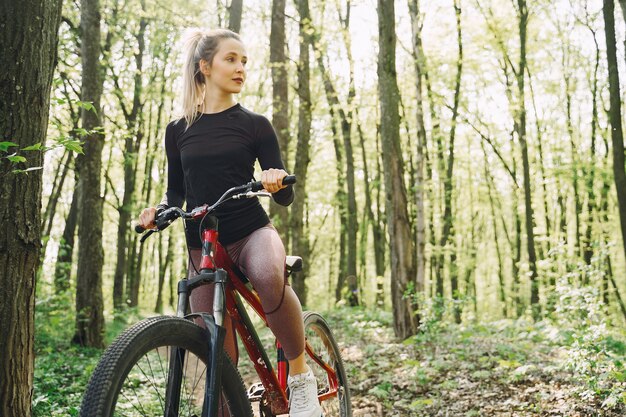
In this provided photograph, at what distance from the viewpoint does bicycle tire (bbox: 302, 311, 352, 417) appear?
3.93 meters

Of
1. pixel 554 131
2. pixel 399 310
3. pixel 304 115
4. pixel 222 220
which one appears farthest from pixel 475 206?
pixel 222 220

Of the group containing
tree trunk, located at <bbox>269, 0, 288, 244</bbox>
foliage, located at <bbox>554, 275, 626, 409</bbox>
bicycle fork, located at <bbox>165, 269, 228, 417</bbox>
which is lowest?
foliage, located at <bbox>554, 275, 626, 409</bbox>

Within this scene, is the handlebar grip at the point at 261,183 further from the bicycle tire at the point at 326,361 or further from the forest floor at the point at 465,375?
the forest floor at the point at 465,375

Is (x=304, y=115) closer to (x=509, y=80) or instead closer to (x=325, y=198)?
(x=509, y=80)

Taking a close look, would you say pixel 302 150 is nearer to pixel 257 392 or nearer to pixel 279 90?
pixel 279 90

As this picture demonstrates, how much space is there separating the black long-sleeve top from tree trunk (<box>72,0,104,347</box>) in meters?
6.83

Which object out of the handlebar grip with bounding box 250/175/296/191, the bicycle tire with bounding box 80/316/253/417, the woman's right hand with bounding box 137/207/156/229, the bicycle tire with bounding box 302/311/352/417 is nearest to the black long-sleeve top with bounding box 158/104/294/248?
the woman's right hand with bounding box 137/207/156/229

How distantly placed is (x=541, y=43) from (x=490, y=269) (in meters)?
22.3

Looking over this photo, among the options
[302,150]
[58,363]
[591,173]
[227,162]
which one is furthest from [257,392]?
[591,173]

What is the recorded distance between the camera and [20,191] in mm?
3037

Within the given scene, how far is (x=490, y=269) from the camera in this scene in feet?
131

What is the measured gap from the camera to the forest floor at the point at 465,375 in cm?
496

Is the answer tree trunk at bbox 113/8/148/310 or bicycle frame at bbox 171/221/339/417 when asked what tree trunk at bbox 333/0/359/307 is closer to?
tree trunk at bbox 113/8/148/310

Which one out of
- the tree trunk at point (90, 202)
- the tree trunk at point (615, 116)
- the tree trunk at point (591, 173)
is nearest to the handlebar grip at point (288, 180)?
the tree trunk at point (90, 202)
